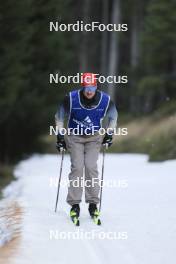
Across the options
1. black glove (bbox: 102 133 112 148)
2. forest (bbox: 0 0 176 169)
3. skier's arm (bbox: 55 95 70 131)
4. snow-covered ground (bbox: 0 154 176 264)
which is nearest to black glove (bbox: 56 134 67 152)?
skier's arm (bbox: 55 95 70 131)

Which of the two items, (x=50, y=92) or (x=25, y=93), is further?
(x=50, y=92)

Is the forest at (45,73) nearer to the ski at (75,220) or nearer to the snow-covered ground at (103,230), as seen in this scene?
the snow-covered ground at (103,230)

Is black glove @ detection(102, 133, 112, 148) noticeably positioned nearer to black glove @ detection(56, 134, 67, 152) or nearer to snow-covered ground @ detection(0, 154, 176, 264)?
black glove @ detection(56, 134, 67, 152)

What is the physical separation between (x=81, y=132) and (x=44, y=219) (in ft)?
4.26

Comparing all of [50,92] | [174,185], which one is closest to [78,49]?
[50,92]

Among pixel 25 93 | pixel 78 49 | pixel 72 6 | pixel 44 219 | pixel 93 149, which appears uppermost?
pixel 72 6

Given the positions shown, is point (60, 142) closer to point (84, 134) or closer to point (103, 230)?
point (84, 134)

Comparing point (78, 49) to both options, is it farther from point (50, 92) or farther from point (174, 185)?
point (174, 185)

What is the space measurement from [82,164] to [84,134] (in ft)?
1.36

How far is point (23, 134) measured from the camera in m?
32.5

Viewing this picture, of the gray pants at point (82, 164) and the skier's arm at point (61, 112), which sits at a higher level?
the skier's arm at point (61, 112)

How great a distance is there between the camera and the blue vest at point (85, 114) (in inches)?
372

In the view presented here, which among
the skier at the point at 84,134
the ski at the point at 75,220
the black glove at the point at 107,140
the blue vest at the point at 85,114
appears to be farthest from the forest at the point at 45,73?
the ski at the point at 75,220

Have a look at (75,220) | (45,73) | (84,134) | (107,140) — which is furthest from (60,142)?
(45,73)
